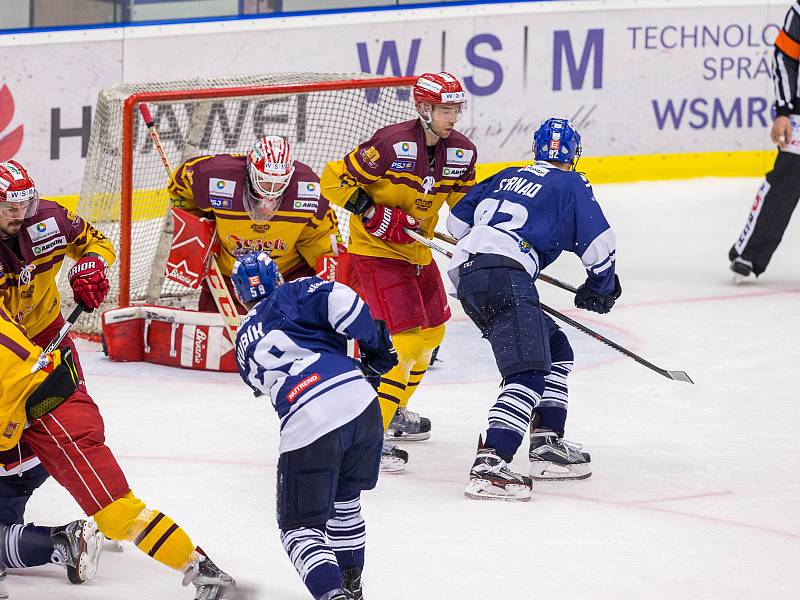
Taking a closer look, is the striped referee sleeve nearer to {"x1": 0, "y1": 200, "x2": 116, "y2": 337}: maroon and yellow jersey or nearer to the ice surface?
the ice surface

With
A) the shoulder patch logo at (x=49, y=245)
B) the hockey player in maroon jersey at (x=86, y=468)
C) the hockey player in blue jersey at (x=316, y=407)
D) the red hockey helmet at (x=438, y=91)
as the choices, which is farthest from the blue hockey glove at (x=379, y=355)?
the red hockey helmet at (x=438, y=91)

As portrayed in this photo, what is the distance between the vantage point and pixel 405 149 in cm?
451

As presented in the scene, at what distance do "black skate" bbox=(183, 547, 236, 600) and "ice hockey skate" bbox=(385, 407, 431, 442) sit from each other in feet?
5.38

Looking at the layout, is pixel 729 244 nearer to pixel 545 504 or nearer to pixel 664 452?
pixel 664 452

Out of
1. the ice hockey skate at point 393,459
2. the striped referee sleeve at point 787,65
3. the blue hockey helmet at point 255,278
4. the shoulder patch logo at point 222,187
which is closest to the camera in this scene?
the blue hockey helmet at point 255,278

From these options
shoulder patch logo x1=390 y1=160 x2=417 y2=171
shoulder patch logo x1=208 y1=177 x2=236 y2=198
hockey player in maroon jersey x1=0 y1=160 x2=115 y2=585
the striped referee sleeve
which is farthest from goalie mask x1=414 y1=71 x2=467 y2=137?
the striped referee sleeve

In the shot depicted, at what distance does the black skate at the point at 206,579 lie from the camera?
9.79 feet

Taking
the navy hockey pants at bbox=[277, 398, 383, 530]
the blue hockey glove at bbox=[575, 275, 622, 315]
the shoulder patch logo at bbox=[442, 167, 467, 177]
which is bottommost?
the navy hockey pants at bbox=[277, 398, 383, 530]

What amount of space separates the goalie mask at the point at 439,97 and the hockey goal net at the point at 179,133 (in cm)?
174

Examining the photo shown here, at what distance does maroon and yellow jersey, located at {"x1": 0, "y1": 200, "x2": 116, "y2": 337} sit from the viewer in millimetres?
3523

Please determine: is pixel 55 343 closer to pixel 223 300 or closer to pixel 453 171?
pixel 453 171

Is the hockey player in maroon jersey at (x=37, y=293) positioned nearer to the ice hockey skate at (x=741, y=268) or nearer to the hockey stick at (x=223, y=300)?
the hockey stick at (x=223, y=300)

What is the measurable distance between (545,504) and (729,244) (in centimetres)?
437

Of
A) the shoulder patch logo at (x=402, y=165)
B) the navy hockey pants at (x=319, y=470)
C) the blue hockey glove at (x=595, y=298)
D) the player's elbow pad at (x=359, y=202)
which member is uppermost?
the shoulder patch logo at (x=402, y=165)
